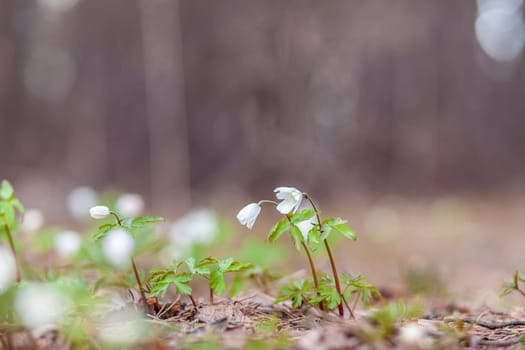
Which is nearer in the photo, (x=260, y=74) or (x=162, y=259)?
(x=162, y=259)

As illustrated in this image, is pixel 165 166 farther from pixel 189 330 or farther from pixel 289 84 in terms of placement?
pixel 189 330

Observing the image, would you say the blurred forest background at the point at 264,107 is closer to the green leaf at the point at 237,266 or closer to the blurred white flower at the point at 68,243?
the blurred white flower at the point at 68,243

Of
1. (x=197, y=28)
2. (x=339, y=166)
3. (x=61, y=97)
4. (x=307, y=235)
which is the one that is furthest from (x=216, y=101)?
(x=307, y=235)

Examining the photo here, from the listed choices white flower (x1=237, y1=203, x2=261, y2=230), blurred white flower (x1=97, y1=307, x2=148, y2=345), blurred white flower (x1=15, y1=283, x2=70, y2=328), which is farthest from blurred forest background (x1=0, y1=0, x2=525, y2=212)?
blurred white flower (x1=15, y1=283, x2=70, y2=328)

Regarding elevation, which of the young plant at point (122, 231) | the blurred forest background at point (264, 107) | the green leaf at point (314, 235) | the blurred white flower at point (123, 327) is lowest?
the blurred white flower at point (123, 327)

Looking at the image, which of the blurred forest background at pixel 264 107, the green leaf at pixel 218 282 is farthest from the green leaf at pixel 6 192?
the blurred forest background at pixel 264 107

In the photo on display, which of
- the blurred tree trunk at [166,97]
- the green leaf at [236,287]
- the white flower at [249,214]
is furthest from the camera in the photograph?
the blurred tree trunk at [166,97]
